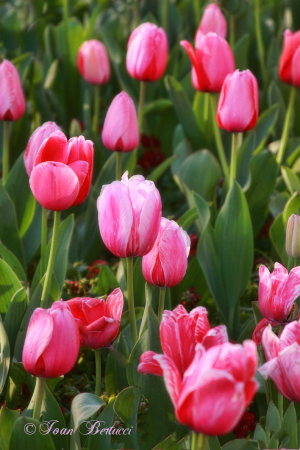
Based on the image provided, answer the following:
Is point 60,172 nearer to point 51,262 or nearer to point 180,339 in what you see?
point 51,262

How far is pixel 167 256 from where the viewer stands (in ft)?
2.80

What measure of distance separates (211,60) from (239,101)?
0.28 meters

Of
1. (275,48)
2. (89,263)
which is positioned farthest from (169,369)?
(275,48)

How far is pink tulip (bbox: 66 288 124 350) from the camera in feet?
2.73

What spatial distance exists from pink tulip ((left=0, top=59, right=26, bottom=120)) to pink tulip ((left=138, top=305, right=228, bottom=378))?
3.00 feet

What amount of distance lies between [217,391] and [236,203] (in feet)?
2.66

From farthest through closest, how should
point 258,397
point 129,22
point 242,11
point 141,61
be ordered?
point 129,22, point 242,11, point 141,61, point 258,397

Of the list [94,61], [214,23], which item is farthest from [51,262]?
[214,23]

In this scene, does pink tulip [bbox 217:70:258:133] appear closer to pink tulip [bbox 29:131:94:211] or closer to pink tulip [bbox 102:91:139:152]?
pink tulip [bbox 102:91:139:152]

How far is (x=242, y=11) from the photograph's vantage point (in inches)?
107

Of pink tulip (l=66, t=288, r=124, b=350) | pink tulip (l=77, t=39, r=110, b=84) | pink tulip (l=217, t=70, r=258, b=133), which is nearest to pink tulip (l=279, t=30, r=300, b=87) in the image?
pink tulip (l=217, t=70, r=258, b=133)

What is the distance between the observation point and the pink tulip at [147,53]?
159 cm

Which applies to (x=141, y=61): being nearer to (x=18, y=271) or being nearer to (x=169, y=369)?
(x=18, y=271)

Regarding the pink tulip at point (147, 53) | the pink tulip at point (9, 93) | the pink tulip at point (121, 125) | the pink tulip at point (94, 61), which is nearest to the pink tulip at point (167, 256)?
the pink tulip at point (121, 125)
